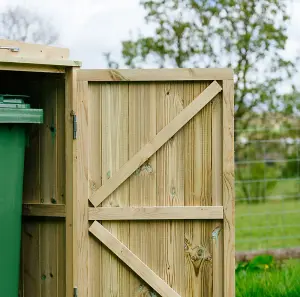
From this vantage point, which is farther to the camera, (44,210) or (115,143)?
(44,210)

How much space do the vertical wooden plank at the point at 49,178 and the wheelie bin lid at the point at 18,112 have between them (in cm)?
18

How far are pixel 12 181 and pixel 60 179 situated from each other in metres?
0.29

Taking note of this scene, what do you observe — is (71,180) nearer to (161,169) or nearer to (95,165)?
(95,165)

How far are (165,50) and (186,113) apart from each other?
535cm

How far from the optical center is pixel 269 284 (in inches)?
232

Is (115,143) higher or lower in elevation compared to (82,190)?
higher

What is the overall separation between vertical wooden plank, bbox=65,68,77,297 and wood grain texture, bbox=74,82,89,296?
22 millimetres

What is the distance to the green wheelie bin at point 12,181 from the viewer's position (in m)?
4.45

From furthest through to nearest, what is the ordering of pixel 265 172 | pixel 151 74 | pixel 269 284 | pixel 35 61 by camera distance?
pixel 265 172 < pixel 269 284 < pixel 151 74 < pixel 35 61

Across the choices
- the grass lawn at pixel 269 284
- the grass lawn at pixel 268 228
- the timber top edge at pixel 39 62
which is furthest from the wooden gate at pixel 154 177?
the grass lawn at pixel 268 228

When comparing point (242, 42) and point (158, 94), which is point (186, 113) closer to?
point (158, 94)

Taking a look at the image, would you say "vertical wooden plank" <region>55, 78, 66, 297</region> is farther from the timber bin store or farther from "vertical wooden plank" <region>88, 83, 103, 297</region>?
"vertical wooden plank" <region>88, 83, 103, 297</region>

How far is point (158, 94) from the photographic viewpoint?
451 centimetres

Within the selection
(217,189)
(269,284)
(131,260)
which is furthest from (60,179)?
(269,284)
